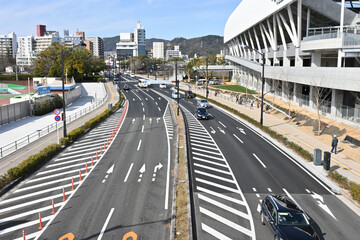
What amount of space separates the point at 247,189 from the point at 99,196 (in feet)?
29.9

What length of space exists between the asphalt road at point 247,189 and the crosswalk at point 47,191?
25.6ft

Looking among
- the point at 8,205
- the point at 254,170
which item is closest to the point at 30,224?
the point at 8,205

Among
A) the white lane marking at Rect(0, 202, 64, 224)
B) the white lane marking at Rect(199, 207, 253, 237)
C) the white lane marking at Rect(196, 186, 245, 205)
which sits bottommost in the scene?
the white lane marking at Rect(199, 207, 253, 237)

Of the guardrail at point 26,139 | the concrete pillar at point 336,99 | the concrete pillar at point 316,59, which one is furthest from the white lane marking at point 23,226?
the concrete pillar at point 316,59

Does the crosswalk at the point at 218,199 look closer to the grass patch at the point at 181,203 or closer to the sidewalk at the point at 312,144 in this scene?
the grass patch at the point at 181,203

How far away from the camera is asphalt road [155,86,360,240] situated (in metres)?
14.6

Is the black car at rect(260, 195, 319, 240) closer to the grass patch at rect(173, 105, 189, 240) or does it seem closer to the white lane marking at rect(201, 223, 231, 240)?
the white lane marking at rect(201, 223, 231, 240)

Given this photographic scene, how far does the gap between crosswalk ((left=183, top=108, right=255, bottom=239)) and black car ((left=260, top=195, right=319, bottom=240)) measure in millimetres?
1039

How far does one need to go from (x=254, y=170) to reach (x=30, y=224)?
1525 cm

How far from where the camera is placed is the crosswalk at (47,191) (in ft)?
48.5

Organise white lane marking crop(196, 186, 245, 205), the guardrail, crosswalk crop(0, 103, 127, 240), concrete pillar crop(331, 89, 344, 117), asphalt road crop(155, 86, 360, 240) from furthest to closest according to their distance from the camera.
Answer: concrete pillar crop(331, 89, 344, 117) → the guardrail → white lane marking crop(196, 186, 245, 205) → crosswalk crop(0, 103, 127, 240) → asphalt road crop(155, 86, 360, 240)

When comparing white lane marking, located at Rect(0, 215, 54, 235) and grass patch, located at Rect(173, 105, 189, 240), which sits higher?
grass patch, located at Rect(173, 105, 189, 240)

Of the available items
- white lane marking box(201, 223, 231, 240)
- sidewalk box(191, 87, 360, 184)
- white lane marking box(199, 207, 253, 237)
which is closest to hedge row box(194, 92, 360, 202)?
sidewalk box(191, 87, 360, 184)

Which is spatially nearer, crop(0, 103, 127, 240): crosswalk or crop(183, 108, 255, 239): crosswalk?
crop(183, 108, 255, 239): crosswalk
